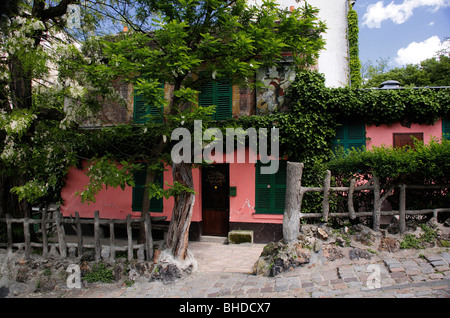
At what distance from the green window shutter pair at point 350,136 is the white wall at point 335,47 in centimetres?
339

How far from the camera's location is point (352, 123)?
32.9 feet

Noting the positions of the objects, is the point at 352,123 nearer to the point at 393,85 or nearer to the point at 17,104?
the point at 393,85

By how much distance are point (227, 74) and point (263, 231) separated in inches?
212

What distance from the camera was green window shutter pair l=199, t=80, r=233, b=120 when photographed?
1052cm

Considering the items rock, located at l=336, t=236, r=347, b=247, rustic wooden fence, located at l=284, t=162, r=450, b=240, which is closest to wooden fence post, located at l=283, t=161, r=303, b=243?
rustic wooden fence, located at l=284, t=162, r=450, b=240

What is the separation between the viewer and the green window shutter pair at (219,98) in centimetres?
1052

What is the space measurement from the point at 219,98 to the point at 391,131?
589 centimetres

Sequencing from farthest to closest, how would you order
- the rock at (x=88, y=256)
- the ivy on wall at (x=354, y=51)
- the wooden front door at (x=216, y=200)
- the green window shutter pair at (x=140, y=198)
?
the ivy on wall at (x=354, y=51) < the green window shutter pair at (x=140, y=198) < the wooden front door at (x=216, y=200) < the rock at (x=88, y=256)

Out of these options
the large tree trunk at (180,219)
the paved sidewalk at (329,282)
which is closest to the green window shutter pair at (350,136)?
the paved sidewalk at (329,282)

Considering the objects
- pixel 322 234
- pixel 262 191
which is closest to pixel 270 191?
pixel 262 191

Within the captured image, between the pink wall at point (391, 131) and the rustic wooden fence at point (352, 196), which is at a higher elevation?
the pink wall at point (391, 131)

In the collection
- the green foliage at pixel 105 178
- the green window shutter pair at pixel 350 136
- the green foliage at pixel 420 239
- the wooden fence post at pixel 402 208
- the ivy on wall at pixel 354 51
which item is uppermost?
the ivy on wall at pixel 354 51

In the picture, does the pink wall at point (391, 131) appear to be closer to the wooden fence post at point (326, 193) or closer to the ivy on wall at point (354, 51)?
the ivy on wall at point (354, 51)

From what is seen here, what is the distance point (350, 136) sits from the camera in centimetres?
1002
